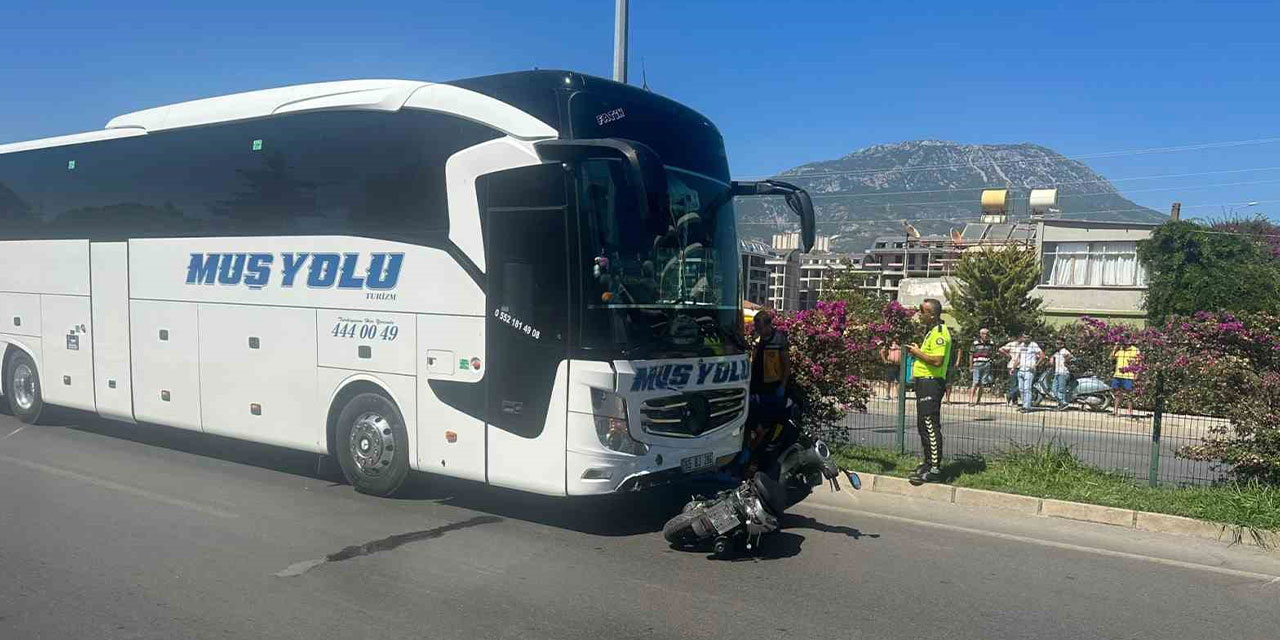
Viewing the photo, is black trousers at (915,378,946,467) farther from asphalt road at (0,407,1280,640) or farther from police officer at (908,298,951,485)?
asphalt road at (0,407,1280,640)

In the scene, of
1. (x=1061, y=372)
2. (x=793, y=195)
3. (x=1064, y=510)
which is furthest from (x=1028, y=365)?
(x=793, y=195)

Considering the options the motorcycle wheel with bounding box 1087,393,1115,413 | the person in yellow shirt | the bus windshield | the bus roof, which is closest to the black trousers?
the person in yellow shirt

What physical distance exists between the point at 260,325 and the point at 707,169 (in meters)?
5.09

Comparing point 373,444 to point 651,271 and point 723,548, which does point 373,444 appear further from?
point 723,548

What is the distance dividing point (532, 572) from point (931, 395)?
4908 millimetres

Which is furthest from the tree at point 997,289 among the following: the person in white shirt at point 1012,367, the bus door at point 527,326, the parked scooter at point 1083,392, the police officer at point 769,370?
the bus door at point 527,326

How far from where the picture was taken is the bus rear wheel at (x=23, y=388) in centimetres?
1203

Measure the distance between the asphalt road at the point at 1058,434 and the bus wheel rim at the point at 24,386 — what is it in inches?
449

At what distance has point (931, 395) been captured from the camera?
8969 mm

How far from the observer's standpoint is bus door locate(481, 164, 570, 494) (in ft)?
22.6

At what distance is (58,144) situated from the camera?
11375mm

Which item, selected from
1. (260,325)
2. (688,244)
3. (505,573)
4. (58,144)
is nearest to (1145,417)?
(688,244)

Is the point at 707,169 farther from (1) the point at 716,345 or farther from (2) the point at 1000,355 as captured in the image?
(2) the point at 1000,355

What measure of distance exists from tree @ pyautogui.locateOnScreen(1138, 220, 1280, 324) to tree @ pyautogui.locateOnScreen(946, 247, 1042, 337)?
4.75 m
